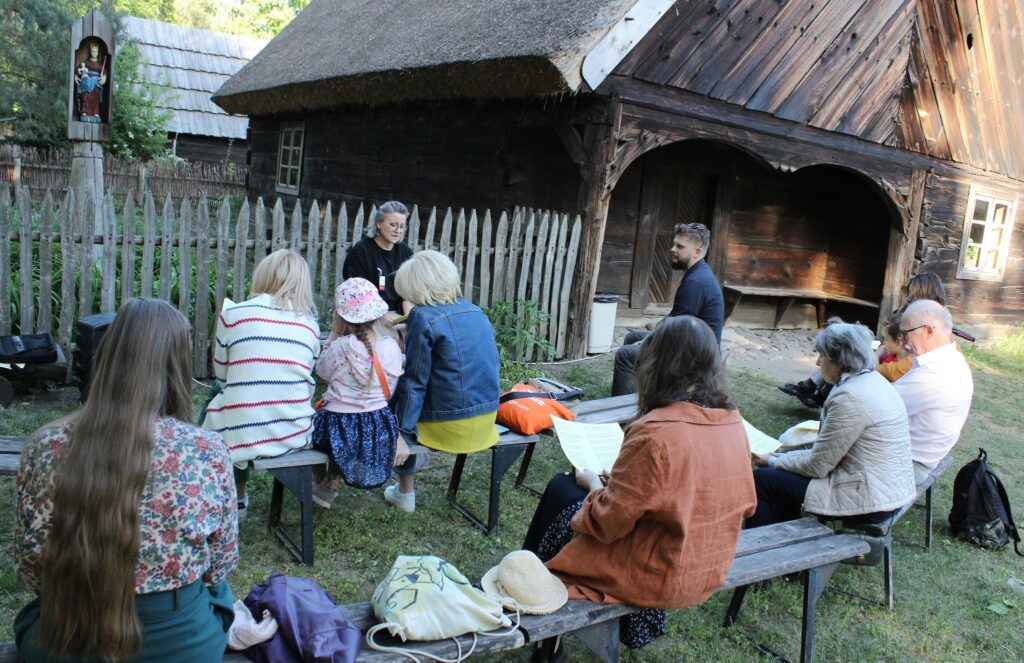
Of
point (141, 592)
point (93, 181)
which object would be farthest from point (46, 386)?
point (141, 592)

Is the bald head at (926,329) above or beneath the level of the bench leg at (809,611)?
above

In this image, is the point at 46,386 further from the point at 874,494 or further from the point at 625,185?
the point at 625,185

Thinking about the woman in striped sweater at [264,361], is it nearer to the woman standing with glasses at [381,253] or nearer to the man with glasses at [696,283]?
the woman standing with glasses at [381,253]

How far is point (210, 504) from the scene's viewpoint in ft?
6.58

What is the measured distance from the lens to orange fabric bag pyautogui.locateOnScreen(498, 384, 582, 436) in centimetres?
432

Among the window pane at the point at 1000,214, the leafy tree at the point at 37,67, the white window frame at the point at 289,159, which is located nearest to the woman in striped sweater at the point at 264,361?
the white window frame at the point at 289,159

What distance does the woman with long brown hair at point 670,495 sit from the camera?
259 cm

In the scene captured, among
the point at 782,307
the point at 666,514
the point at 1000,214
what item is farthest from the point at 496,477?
the point at 1000,214

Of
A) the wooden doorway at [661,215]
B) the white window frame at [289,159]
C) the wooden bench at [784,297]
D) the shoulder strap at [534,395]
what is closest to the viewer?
the shoulder strap at [534,395]

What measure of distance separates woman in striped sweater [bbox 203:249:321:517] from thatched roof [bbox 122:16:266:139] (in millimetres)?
19485

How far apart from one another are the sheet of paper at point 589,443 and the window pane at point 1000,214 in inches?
496

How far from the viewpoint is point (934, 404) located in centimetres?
Answer: 440

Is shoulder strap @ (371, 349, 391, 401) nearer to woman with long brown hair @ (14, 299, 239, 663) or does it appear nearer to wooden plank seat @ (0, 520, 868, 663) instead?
wooden plank seat @ (0, 520, 868, 663)

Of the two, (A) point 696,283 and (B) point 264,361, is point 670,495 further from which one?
(A) point 696,283
